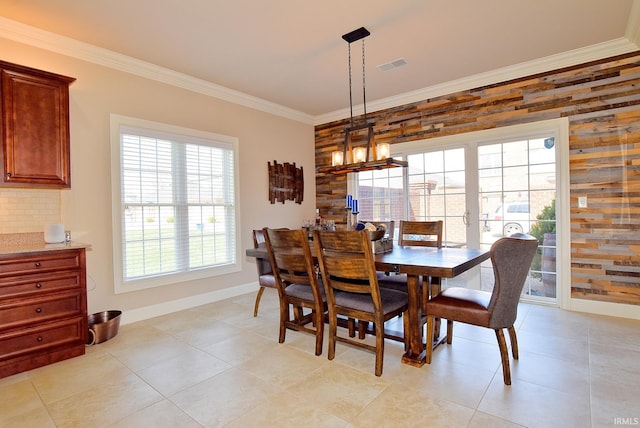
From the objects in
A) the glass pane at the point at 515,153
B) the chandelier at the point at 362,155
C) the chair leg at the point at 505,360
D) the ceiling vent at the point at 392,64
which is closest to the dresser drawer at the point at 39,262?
the chandelier at the point at 362,155

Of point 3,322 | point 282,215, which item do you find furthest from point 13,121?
point 282,215

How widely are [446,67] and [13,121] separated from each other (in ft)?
13.9

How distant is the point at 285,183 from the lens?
5.33m

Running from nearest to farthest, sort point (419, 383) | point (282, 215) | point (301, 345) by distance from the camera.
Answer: point (419, 383) < point (301, 345) < point (282, 215)

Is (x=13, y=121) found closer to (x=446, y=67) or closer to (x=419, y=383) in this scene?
(x=419, y=383)

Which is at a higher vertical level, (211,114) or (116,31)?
(116,31)

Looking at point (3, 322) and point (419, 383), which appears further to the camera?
point (3, 322)

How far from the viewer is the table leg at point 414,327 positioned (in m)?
2.43

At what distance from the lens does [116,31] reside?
2.98 metres

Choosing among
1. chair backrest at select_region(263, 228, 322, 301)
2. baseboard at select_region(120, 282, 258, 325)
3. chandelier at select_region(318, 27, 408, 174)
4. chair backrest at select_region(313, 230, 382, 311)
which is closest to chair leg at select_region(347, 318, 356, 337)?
chair backrest at select_region(263, 228, 322, 301)

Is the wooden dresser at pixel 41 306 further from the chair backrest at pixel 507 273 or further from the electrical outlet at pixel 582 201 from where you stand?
the electrical outlet at pixel 582 201

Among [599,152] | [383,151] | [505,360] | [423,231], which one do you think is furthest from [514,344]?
[599,152]

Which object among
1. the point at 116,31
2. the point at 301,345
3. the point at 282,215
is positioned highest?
the point at 116,31

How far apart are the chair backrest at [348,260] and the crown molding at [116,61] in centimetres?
288
